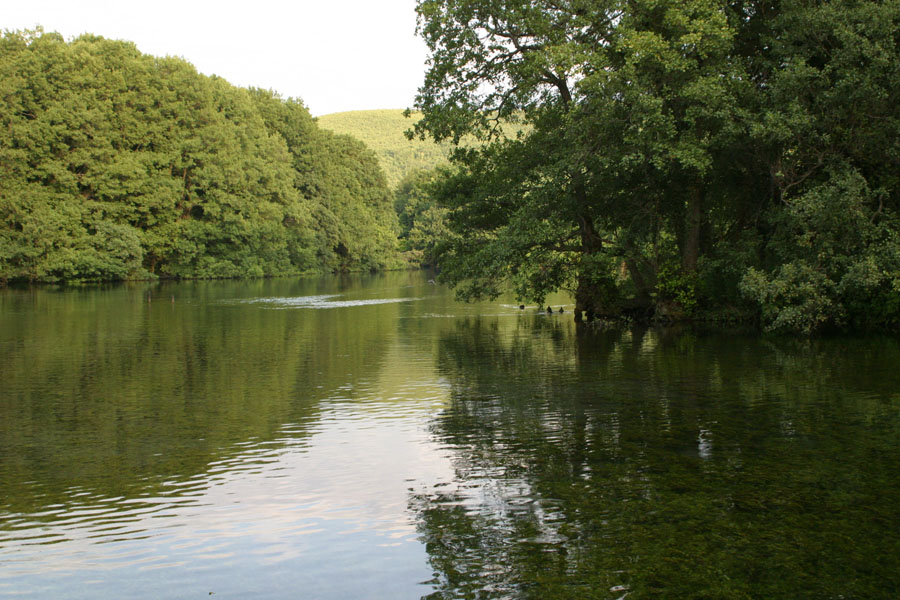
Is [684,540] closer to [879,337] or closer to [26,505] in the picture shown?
[26,505]

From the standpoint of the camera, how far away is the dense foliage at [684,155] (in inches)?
851

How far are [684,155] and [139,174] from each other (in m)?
57.0

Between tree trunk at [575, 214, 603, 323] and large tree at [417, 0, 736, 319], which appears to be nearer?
large tree at [417, 0, 736, 319]

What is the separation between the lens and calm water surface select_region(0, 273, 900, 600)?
22.4ft

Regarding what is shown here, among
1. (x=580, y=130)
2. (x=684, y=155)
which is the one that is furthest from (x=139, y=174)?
(x=684, y=155)

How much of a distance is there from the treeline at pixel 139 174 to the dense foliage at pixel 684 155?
44.1m

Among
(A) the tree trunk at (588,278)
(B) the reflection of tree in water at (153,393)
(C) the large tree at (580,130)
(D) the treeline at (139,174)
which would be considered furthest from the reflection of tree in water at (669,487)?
(D) the treeline at (139,174)

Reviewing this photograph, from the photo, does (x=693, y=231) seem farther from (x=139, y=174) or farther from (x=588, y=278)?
Answer: (x=139, y=174)

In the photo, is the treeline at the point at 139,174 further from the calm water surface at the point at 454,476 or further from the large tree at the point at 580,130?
the calm water surface at the point at 454,476

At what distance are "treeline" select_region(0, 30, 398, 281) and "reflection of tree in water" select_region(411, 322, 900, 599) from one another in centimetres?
5679

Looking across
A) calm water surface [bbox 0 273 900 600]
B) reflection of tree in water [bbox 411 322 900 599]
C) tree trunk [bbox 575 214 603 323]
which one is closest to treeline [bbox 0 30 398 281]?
tree trunk [bbox 575 214 603 323]

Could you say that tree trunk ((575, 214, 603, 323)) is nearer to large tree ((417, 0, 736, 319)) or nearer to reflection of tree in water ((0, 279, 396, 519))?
large tree ((417, 0, 736, 319))

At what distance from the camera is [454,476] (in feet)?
31.9

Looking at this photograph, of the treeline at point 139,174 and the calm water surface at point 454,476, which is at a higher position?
the treeline at point 139,174
